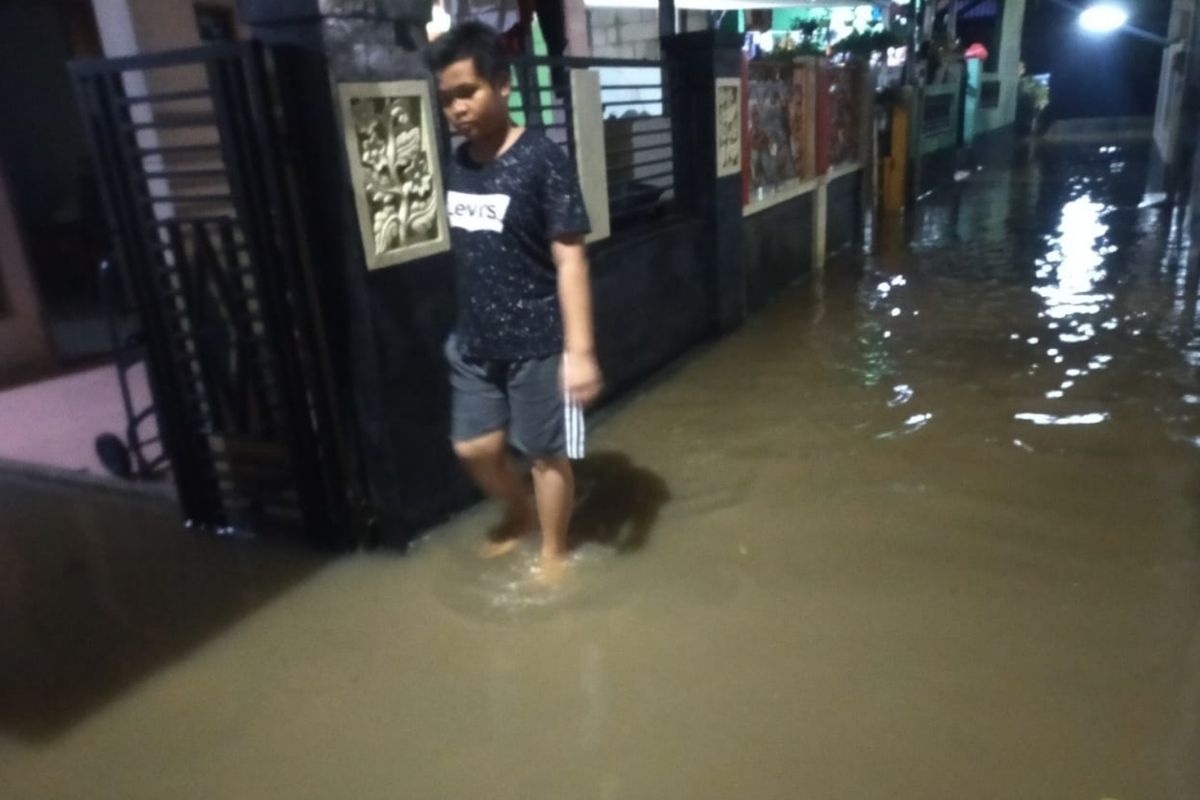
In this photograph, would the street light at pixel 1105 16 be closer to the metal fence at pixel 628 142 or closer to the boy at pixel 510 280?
the metal fence at pixel 628 142

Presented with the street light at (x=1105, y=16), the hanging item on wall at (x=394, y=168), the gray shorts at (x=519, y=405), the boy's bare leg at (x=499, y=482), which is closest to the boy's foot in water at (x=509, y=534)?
the boy's bare leg at (x=499, y=482)

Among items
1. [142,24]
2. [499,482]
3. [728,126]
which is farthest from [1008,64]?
[499,482]

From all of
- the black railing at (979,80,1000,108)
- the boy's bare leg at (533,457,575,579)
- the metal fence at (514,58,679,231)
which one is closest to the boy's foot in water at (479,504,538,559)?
the boy's bare leg at (533,457,575,579)

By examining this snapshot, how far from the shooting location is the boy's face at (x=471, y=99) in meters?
Answer: 2.65

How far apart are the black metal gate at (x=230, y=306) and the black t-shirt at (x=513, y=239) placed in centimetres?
62

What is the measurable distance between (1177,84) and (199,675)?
1294 cm

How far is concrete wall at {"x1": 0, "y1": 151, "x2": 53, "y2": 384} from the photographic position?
244 inches

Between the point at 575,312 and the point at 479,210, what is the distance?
17.0 inches

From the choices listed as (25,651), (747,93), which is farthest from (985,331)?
(25,651)

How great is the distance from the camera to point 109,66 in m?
3.13

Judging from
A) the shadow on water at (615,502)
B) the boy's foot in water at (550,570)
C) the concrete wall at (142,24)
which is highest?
the concrete wall at (142,24)

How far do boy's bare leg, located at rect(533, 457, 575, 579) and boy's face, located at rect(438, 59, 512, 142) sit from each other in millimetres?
1096

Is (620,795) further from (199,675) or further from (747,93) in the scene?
(747,93)

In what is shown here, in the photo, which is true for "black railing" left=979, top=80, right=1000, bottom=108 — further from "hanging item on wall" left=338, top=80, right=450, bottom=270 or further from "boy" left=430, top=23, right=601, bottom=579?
"boy" left=430, top=23, right=601, bottom=579
